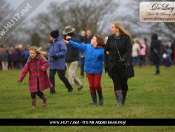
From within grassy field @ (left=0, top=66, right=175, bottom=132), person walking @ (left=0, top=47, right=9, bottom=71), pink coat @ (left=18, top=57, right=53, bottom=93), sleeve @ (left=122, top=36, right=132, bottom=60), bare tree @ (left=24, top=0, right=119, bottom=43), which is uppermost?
bare tree @ (left=24, top=0, right=119, bottom=43)

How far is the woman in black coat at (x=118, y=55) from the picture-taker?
10.4 metres

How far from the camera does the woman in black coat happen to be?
1043cm

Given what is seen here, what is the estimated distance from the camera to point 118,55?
34.3 ft

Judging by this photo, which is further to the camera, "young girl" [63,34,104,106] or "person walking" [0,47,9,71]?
"person walking" [0,47,9,71]

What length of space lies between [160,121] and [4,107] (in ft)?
15.2

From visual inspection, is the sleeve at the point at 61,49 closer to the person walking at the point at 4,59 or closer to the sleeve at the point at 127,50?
the sleeve at the point at 127,50

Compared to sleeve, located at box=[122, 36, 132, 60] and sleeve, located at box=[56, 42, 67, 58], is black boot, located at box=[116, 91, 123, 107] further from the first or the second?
sleeve, located at box=[56, 42, 67, 58]

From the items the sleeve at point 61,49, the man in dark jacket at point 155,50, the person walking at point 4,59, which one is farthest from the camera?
the person walking at point 4,59

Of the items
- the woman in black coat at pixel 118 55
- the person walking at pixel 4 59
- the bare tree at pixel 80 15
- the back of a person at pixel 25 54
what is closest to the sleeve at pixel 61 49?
the woman in black coat at pixel 118 55

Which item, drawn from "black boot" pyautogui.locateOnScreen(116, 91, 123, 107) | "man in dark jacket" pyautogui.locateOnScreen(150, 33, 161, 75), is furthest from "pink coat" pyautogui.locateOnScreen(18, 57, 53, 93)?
"man in dark jacket" pyautogui.locateOnScreen(150, 33, 161, 75)

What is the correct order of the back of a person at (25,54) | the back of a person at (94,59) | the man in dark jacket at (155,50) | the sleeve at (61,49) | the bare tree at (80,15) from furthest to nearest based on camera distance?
the bare tree at (80,15), the back of a person at (25,54), the man in dark jacket at (155,50), the sleeve at (61,49), the back of a person at (94,59)

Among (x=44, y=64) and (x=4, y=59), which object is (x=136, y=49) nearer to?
(x=4, y=59)

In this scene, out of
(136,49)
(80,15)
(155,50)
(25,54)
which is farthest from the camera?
(80,15)

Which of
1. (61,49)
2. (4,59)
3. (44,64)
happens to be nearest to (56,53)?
(61,49)
